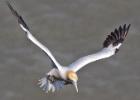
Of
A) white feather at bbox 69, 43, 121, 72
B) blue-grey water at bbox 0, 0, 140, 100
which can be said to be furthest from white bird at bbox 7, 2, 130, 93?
blue-grey water at bbox 0, 0, 140, 100

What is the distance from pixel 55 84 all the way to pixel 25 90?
3.19 metres

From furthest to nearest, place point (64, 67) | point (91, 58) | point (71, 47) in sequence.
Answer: point (71, 47)
point (91, 58)
point (64, 67)

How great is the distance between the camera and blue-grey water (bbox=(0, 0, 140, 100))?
2114 cm

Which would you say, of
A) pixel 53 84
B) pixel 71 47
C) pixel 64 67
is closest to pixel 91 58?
pixel 64 67

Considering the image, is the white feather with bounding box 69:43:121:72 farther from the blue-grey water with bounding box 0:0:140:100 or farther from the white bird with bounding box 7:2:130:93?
the blue-grey water with bounding box 0:0:140:100

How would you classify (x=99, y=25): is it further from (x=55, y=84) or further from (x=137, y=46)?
(x=55, y=84)

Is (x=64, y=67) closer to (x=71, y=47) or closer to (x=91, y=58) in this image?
(x=91, y=58)

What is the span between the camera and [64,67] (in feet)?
57.5

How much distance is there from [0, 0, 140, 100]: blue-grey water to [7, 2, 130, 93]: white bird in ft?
8.94

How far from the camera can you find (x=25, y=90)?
21.0 metres

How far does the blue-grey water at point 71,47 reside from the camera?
69.4 ft

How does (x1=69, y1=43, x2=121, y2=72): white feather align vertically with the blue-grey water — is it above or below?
below

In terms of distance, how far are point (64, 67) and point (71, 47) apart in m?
4.99

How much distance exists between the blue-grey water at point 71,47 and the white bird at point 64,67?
2726 mm
